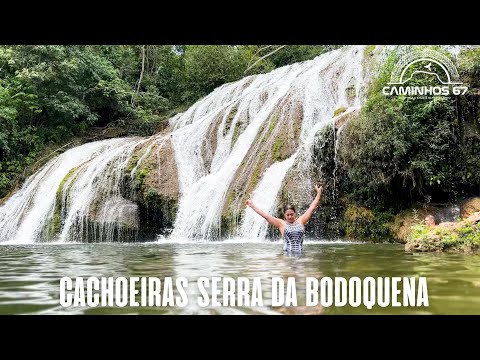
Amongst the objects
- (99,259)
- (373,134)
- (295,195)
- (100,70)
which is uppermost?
(100,70)

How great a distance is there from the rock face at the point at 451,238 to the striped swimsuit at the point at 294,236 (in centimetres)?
223

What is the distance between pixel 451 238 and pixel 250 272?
4.02m

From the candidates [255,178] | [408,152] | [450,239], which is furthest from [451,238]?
[255,178]

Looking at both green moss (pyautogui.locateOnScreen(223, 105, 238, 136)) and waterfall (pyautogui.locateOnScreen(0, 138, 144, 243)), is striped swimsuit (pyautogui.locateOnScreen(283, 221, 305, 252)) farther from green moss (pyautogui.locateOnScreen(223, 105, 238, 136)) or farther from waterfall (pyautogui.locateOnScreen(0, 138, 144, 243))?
green moss (pyautogui.locateOnScreen(223, 105, 238, 136))

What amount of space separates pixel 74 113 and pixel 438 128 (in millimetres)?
16272

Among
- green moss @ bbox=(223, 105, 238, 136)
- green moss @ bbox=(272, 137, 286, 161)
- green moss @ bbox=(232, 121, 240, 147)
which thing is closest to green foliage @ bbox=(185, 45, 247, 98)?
green moss @ bbox=(223, 105, 238, 136)

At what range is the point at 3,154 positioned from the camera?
21688mm

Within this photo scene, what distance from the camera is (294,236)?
7.30 m

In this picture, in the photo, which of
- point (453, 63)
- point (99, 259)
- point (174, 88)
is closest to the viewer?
point (99, 259)

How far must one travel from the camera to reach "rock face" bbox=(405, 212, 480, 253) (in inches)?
313

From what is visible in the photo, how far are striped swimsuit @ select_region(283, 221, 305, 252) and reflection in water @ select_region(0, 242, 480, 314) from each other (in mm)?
114

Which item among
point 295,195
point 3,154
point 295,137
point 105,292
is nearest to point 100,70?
point 3,154

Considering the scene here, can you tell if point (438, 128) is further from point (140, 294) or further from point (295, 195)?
point (140, 294)
